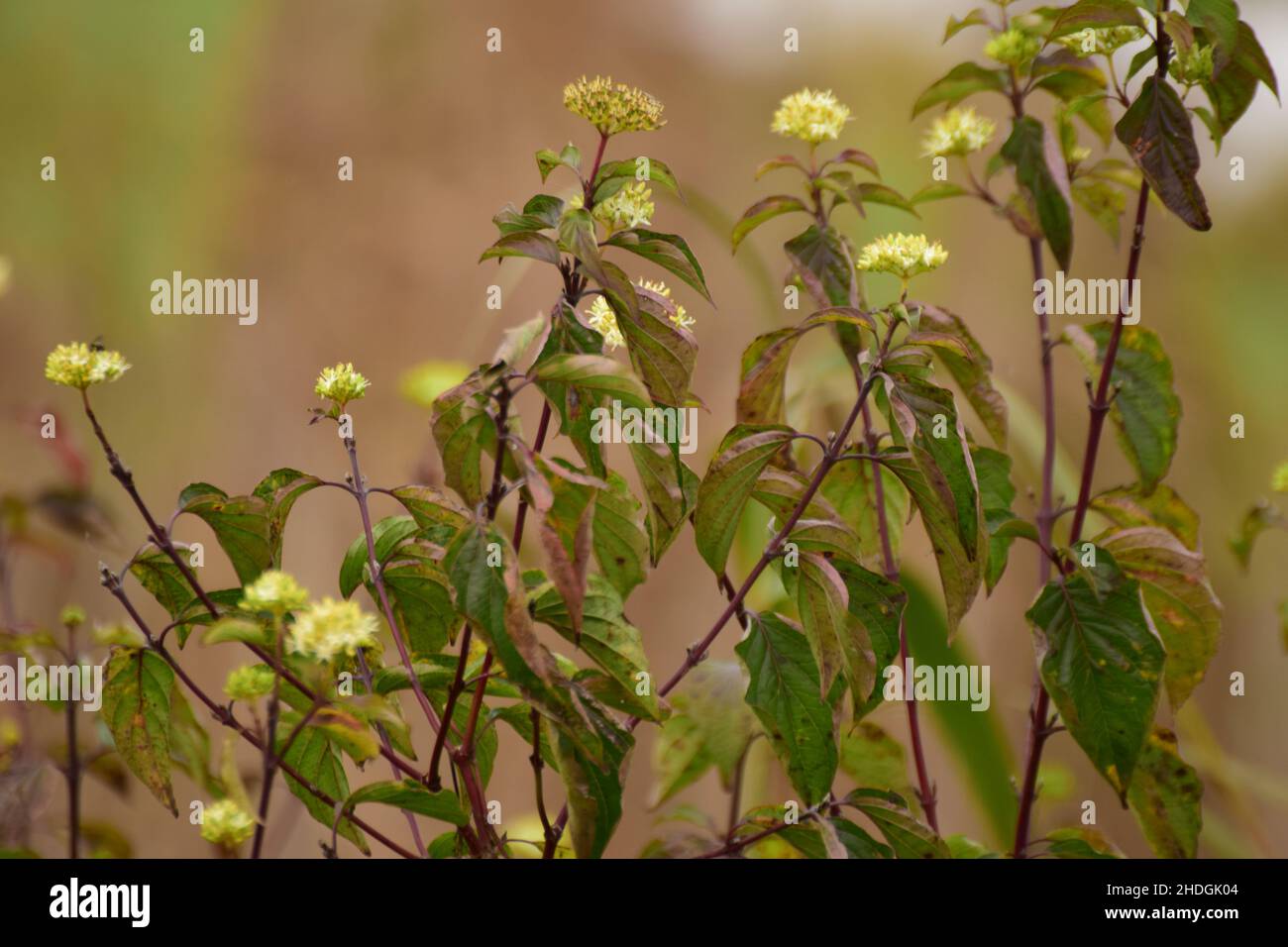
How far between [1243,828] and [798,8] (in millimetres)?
1279

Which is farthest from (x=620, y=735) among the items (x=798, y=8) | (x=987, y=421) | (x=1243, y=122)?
(x=1243, y=122)

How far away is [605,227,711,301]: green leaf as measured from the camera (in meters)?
0.52

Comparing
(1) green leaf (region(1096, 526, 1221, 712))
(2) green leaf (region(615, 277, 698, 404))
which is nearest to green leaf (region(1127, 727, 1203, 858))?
(1) green leaf (region(1096, 526, 1221, 712))

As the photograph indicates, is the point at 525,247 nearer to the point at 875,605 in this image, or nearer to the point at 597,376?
the point at 597,376

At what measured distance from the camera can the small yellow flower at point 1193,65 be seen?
1.87 ft

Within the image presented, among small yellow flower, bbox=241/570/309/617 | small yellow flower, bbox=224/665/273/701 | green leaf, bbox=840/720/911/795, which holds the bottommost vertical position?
green leaf, bbox=840/720/911/795

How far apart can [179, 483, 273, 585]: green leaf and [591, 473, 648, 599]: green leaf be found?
170mm

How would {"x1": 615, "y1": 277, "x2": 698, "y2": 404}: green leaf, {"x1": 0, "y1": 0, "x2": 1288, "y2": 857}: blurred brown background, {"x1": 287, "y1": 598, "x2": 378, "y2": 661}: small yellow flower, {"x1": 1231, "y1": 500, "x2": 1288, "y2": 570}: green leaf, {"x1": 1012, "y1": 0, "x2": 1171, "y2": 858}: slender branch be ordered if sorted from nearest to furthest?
{"x1": 287, "y1": 598, "x2": 378, "y2": 661}: small yellow flower
{"x1": 615, "y1": 277, "x2": 698, "y2": 404}: green leaf
{"x1": 1012, "y1": 0, "x2": 1171, "y2": 858}: slender branch
{"x1": 1231, "y1": 500, "x2": 1288, "y2": 570}: green leaf
{"x1": 0, "y1": 0, "x2": 1288, "y2": 857}: blurred brown background

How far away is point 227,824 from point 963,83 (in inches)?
24.1

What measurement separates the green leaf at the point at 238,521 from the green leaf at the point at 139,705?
0.21 feet

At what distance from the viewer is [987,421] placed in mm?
640

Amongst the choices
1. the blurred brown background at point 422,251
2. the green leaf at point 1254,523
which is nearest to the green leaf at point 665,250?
the green leaf at point 1254,523

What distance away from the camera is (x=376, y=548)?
23.5 inches

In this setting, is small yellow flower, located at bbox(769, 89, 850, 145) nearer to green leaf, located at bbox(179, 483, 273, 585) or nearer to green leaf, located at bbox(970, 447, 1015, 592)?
green leaf, located at bbox(970, 447, 1015, 592)
